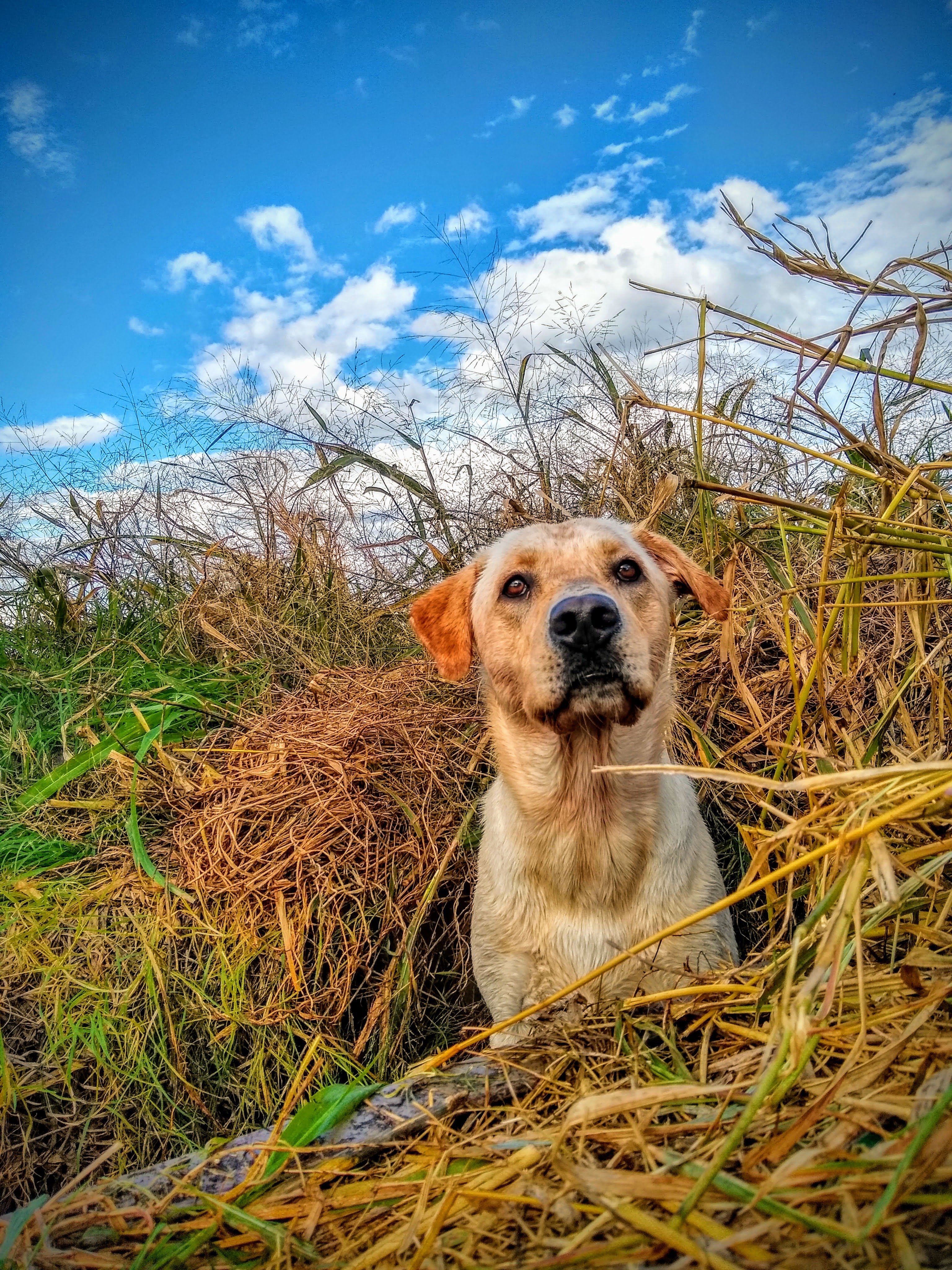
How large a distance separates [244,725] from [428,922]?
135 cm

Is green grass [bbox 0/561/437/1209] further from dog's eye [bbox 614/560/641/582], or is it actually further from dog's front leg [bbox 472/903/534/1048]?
dog's eye [bbox 614/560/641/582]

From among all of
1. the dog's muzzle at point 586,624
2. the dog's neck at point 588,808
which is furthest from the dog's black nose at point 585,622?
the dog's neck at point 588,808

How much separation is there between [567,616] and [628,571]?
601mm

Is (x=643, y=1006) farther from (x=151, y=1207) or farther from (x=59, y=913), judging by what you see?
(x=59, y=913)

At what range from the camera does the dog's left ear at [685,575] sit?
259cm

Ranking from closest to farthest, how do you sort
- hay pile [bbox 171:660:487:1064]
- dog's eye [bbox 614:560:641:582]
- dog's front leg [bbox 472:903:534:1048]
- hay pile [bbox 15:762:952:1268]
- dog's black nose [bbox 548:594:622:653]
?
hay pile [bbox 15:762:952:1268], dog's black nose [bbox 548:594:622:653], dog's front leg [bbox 472:903:534:1048], dog's eye [bbox 614:560:641:582], hay pile [bbox 171:660:487:1064]

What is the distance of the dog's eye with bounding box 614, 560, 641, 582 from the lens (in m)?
2.57

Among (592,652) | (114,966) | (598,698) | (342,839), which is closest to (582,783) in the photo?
(598,698)

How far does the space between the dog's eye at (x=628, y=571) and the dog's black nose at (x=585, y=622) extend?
1.58 feet

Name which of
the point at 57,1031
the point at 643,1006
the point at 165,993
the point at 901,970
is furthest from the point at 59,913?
the point at 901,970

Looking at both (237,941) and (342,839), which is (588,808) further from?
(237,941)

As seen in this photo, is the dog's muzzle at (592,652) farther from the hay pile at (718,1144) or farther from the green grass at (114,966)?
the green grass at (114,966)

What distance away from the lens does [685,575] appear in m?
2.71

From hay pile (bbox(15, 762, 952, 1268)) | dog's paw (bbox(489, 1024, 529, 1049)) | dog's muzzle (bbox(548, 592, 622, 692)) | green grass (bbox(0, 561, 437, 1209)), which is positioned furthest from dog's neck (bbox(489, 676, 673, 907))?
green grass (bbox(0, 561, 437, 1209))
